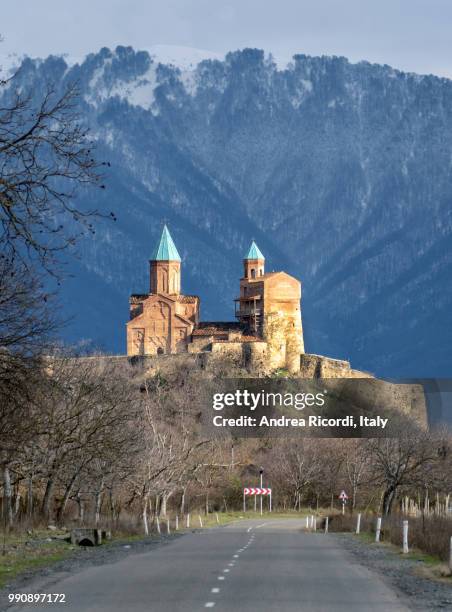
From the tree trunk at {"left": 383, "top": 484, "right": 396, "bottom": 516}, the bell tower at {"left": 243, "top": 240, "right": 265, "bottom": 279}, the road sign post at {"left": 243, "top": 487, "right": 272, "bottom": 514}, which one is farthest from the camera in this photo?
the bell tower at {"left": 243, "top": 240, "right": 265, "bottom": 279}

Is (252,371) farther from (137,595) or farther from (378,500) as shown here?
(137,595)

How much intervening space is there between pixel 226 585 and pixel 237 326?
147m

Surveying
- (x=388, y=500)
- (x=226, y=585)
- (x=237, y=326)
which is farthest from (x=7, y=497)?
(x=237, y=326)

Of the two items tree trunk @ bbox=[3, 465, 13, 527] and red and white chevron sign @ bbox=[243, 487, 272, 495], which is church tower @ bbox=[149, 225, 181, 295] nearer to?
red and white chevron sign @ bbox=[243, 487, 272, 495]

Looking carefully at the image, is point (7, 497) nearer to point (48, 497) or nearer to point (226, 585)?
point (48, 497)

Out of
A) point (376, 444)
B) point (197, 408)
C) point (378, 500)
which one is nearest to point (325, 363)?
point (197, 408)

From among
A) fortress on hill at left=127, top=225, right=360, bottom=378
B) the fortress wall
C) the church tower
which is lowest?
the fortress wall

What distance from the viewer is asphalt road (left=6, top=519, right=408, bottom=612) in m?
23.6

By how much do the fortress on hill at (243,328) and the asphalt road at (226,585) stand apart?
12641 centimetres

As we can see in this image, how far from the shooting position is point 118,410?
57.4 m

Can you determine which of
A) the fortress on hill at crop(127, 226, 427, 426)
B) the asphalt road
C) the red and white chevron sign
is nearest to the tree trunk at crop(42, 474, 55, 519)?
the asphalt road

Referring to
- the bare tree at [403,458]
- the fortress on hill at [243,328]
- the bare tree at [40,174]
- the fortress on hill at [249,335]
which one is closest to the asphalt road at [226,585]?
the bare tree at [40,174]

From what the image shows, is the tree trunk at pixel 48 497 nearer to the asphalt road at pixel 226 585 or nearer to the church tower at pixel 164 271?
the asphalt road at pixel 226 585

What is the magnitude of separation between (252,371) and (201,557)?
12605 centimetres
